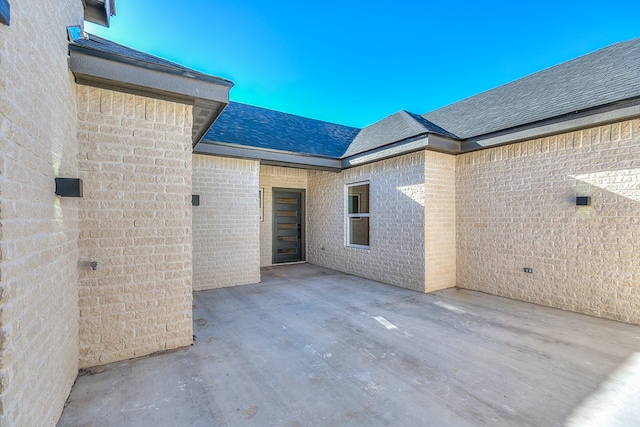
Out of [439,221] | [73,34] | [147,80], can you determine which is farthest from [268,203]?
[73,34]

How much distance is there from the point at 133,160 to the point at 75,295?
4.80 ft

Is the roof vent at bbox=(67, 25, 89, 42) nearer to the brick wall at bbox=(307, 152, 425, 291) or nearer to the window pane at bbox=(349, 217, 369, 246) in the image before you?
the brick wall at bbox=(307, 152, 425, 291)

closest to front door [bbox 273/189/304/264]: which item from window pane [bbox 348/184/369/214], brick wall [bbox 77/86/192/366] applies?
window pane [bbox 348/184/369/214]

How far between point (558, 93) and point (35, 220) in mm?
7480

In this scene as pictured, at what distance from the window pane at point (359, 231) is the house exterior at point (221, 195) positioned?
7 cm

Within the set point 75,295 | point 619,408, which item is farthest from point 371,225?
point 75,295

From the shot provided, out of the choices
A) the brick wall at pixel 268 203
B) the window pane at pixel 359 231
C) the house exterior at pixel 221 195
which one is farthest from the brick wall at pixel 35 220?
the window pane at pixel 359 231

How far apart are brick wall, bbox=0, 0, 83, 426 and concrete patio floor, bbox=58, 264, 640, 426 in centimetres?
63

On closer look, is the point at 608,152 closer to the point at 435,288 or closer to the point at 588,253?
the point at 588,253

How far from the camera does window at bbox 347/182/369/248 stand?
758 cm

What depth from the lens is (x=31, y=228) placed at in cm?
165

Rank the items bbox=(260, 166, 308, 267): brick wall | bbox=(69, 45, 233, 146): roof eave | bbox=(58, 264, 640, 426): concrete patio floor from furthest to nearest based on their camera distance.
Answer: bbox=(260, 166, 308, 267): brick wall, bbox=(69, 45, 233, 146): roof eave, bbox=(58, 264, 640, 426): concrete patio floor

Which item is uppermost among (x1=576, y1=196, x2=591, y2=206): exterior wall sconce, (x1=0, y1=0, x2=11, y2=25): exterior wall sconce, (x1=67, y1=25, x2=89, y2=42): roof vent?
(x1=67, y1=25, x2=89, y2=42): roof vent

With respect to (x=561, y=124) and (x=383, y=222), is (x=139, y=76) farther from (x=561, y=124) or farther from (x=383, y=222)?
(x=561, y=124)
